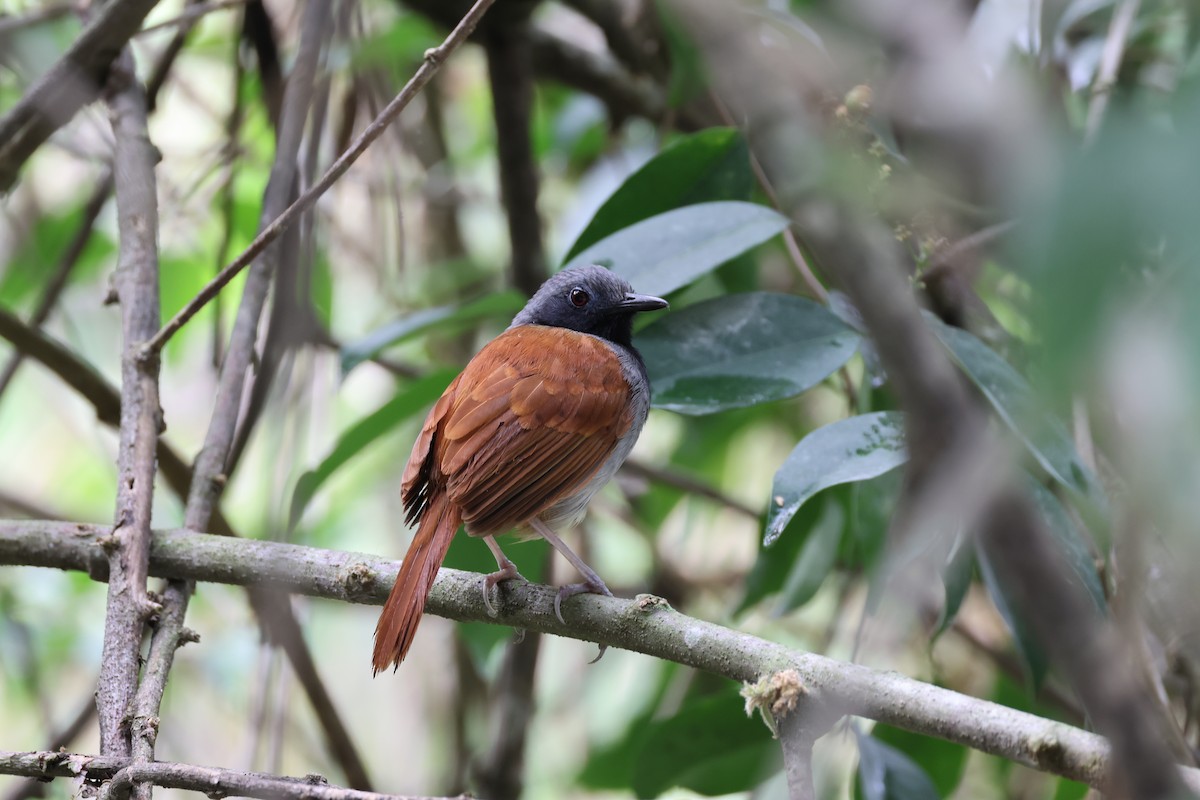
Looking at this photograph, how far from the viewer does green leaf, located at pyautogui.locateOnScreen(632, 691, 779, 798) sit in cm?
257

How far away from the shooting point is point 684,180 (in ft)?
9.23

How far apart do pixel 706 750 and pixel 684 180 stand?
4.61 ft

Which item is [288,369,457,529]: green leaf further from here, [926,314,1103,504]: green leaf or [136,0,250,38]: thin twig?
[926,314,1103,504]: green leaf

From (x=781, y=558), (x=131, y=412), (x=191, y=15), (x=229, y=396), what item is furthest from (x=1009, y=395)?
(x=191, y=15)

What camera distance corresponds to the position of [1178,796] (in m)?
0.52

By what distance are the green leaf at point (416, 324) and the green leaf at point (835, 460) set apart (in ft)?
3.54

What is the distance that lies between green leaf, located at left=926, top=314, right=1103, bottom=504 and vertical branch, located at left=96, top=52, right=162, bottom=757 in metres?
1.53

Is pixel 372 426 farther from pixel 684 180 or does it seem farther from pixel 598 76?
pixel 598 76

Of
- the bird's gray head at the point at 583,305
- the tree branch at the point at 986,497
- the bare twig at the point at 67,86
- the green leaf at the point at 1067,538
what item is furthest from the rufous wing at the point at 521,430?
the tree branch at the point at 986,497

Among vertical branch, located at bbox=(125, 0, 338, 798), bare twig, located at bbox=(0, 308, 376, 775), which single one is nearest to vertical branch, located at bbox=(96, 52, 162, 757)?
vertical branch, located at bbox=(125, 0, 338, 798)

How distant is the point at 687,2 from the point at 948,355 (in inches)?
62.2

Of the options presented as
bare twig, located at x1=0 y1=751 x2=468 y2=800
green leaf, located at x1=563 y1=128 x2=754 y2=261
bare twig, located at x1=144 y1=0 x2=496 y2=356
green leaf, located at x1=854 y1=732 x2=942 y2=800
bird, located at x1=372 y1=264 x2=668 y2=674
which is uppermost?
green leaf, located at x1=563 y1=128 x2=754 y2=261

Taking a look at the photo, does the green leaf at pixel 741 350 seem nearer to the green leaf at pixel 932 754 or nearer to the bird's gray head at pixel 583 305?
the bird's gray head at pixel 583 305

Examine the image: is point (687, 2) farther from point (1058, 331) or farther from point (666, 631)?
point (666, 631)
